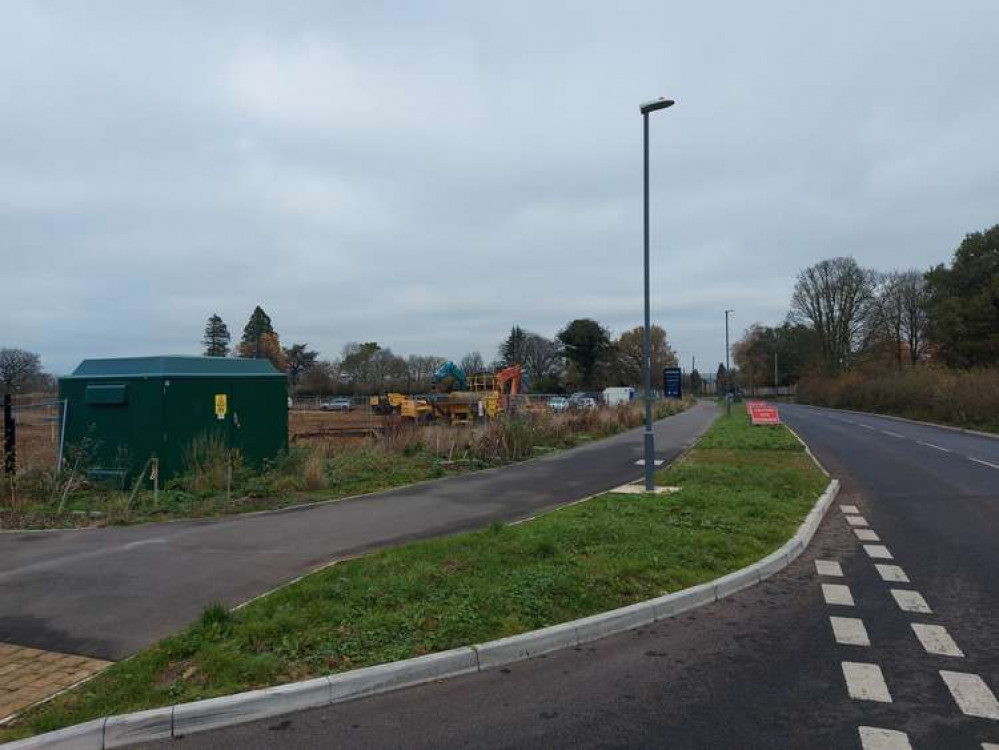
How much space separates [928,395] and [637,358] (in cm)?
5554

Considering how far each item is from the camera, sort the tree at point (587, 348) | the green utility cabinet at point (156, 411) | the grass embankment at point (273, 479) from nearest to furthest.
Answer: the grass embankment at point (273, 479)
the green utility cabinet at point (156, 411)
the tree at point (587, 348)

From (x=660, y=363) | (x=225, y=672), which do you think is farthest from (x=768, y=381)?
(x=225, y=672)

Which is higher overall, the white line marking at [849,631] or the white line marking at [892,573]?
the white line marking at [849,631]

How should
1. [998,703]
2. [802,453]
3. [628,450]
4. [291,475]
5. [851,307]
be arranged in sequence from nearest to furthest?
[998,703] < [291,475] < [802,453] < [628,450] < [851,307]

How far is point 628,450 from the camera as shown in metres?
21.5

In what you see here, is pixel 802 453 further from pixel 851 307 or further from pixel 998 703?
pixel 851 307

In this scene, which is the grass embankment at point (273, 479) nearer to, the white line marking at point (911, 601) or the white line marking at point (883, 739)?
the white line marking at point (911, 601)

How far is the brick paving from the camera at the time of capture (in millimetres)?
4398

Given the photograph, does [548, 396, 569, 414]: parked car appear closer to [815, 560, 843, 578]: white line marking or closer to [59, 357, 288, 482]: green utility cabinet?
[59, 357, 288, 482]: green utility cabinet

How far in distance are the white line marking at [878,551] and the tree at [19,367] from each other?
61.0 meters

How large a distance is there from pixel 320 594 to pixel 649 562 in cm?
319

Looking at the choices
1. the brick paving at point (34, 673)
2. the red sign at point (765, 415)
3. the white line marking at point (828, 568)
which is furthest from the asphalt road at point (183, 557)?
the red sign at point (765, 415)

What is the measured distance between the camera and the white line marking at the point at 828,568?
7416mm

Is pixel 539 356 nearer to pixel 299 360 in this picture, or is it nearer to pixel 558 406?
pixel 299 360
